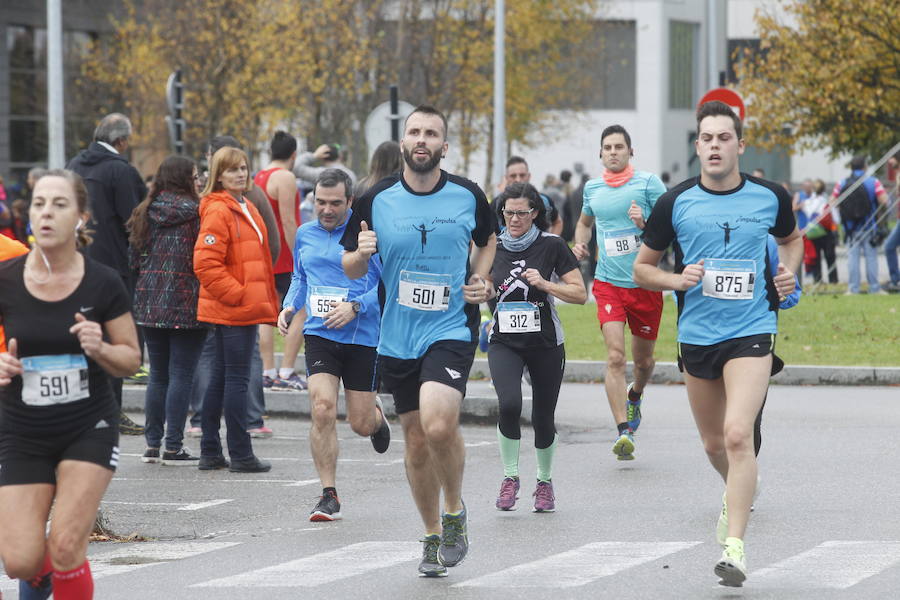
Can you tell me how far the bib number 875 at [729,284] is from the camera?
294 inches

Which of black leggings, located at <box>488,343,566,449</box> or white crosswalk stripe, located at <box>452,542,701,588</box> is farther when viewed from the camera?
black leggings, located at <box>488,343,566,449</box>

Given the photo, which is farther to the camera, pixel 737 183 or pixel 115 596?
pixel 737 183

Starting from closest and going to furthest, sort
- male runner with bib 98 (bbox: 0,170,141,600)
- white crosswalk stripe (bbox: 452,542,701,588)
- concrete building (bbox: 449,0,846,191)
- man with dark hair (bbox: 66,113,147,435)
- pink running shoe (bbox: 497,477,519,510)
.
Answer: male runner with bib 98 (bbox: 0,170,141,600) < white crosswalk stripe (bbox: 452,542,701,588) < pink running shoe (bbox: 497,477,519,510) < man with dark hair (bbox: 66,113,147,435) < concrete building (bbox: 449,0,846,191)

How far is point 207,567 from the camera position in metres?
7.70

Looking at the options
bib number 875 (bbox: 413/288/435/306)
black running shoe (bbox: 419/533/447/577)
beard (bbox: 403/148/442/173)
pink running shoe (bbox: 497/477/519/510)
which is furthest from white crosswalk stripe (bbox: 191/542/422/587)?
beard (bbox: 403/148/442/173)

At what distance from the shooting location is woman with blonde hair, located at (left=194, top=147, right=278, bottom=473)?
34.8 ft

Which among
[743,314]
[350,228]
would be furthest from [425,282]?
[743,314]

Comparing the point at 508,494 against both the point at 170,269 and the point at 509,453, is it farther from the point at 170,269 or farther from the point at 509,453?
the point at 170,269

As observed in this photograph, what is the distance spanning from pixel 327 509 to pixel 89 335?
355 centimetres

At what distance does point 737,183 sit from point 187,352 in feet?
15.9

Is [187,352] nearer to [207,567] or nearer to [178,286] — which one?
[178,286]

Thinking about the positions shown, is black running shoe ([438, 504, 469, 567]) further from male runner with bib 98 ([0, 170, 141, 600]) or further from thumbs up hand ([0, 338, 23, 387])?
thumbs up hand ([0, 338, 23, 387])

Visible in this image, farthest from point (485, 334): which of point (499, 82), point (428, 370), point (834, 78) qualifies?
point (499, 82)

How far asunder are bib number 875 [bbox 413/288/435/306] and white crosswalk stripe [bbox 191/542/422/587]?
1.21m
